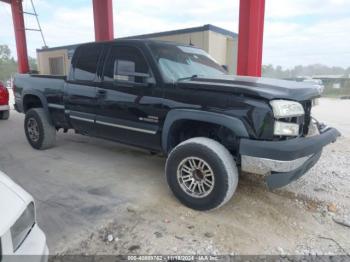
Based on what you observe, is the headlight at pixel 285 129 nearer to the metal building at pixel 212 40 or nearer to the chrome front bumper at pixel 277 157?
the chrome front bumper at pixel 277 157

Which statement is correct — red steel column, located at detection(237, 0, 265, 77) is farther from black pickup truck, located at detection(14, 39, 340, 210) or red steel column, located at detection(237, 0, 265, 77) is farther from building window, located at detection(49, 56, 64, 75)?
building window, located at detection(49, 56, 64, 75)

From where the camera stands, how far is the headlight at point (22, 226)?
162cm

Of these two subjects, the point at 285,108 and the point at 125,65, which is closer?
the point at 285,108

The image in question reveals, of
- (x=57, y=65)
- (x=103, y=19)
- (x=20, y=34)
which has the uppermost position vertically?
(x=20, y=34)

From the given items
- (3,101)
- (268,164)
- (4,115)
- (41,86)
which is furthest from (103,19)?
(268,164)

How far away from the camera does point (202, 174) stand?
3203 mm

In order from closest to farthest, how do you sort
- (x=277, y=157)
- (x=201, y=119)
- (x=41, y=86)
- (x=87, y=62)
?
(x=277, y=157)
(x=201, y=119)
(x=87, y=62)
(x=41, y=86)

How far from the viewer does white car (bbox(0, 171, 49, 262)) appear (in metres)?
1.53

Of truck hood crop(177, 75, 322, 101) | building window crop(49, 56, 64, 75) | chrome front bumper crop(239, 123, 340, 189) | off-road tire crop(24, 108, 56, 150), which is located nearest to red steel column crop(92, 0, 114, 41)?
off-road tire crop(24, 108, 56, 150)

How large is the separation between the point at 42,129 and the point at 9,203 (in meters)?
3.96

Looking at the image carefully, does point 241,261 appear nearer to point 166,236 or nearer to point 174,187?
point 166,236

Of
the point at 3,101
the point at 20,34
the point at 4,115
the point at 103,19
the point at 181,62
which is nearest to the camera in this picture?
the point at 181,62

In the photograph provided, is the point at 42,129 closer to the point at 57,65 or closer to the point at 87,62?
the point at 87,62

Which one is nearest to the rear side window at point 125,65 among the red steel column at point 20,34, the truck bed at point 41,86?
the truck bed at point 41,86
